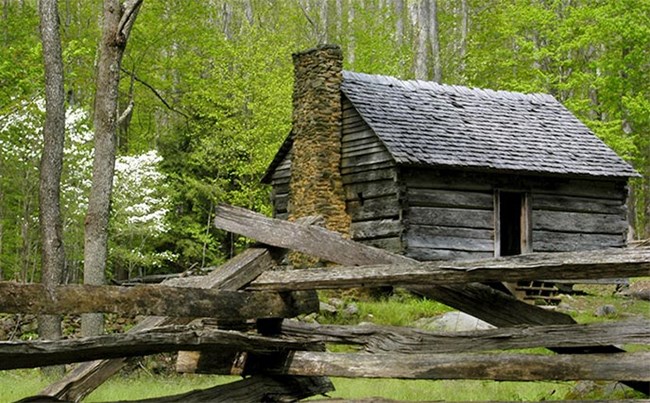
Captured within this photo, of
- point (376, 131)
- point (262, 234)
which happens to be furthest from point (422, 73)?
point (262, 234)

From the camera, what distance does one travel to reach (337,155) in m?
20.0

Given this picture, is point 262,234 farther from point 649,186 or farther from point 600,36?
point 649,186

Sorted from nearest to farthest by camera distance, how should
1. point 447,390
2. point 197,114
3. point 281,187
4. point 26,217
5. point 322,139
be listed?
point 447,390 < point 322,139 < point 281,187 < point 26,217 < point 197,114

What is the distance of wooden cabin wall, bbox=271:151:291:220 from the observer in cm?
2212

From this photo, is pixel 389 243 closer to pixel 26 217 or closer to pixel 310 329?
pixel 26 217

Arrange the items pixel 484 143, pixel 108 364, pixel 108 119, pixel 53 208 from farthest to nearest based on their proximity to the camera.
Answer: pixel 484 143, pixel 53 208, pixel 108 119, pixel 108 364

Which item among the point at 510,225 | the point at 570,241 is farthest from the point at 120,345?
the point at 510,225

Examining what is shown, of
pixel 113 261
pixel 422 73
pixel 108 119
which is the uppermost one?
pixel 422 73

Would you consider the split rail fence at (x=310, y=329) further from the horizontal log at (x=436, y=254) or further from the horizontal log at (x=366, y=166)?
the horizontal log at (x=366, y=166)

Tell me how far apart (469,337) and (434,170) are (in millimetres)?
13150

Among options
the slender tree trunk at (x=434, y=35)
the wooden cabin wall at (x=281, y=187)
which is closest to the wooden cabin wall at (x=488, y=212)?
the wooden cabin wall at (x=281, y=187)

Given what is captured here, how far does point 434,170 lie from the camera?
62.3ft

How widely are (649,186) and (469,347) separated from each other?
102ft

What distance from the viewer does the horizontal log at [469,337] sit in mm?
5438
